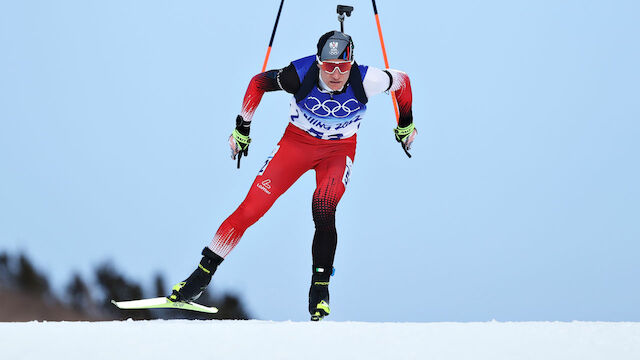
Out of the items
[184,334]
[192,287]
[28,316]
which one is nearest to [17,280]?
[28,316]

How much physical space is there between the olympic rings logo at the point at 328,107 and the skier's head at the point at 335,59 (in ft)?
0.45

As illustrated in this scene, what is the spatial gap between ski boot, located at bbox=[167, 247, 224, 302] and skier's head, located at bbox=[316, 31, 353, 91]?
1.59m

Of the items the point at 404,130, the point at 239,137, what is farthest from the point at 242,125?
the point at 404,130

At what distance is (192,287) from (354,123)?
1.79m

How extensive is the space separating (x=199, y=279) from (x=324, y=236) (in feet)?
3.46

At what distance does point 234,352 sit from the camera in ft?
11.6

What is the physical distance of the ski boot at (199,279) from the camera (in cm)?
590

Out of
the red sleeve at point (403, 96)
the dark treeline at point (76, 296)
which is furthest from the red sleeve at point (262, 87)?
the dark treeline at point (76, 296)

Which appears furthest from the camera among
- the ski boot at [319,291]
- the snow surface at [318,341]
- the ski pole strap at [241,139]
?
the ski pole strap at [241,139]

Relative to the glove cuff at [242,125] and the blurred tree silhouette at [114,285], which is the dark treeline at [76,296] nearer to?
the blurred tree silhouette at [114,285]

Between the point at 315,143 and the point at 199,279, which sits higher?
the point at 315,143

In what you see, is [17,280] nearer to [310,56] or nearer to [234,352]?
[310,56]

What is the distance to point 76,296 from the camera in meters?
27.1

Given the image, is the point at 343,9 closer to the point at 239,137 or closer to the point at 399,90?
the point at 399,90
